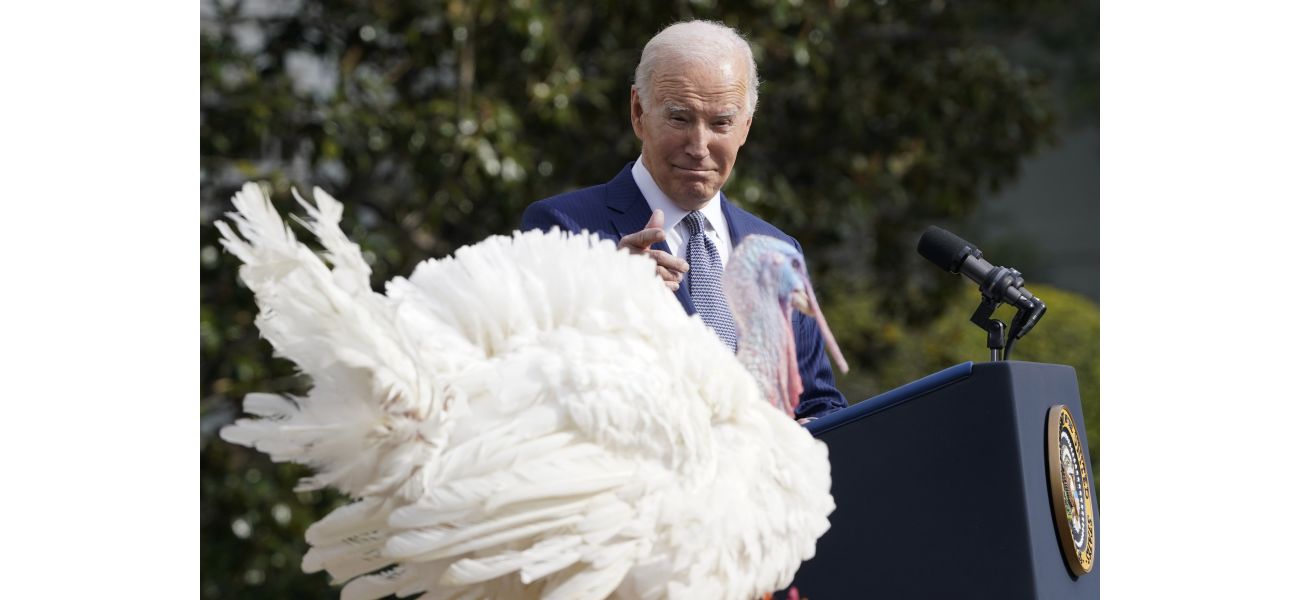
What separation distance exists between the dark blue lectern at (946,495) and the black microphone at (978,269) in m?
0.13

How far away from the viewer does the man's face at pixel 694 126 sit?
2441mm

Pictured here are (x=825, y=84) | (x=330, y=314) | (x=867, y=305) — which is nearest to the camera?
(x=330, y=314)

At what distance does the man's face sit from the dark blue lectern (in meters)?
A: 0.51

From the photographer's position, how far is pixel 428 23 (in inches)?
212

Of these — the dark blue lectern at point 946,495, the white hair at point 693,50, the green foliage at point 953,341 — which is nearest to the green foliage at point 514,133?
the green foliage at point 953,341

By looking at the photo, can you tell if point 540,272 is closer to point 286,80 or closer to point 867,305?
point 286,80

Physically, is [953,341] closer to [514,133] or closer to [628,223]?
[514,133]

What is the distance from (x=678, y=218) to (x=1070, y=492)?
0.89 m

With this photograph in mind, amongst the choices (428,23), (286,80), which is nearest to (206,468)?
(286,80)

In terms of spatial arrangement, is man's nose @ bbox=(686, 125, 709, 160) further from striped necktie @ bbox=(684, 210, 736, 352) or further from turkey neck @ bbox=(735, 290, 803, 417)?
turkey neck @ bbox=(735, 290, 803, 417)

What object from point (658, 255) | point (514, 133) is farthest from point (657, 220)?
point (514, 133)

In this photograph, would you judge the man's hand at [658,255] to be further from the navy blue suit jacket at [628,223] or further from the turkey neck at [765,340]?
the navy blue suit jacket at [628,223]

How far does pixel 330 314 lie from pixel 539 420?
1.09 ft

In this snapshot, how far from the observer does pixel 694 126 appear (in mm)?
2461
